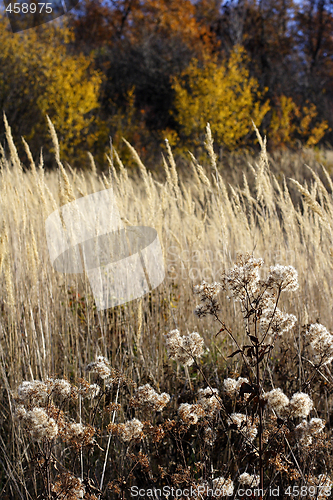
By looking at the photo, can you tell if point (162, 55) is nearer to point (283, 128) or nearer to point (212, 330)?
point (283, 128)

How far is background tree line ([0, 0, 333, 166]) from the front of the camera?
10.7 m

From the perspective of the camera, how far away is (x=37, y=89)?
10.7 meters

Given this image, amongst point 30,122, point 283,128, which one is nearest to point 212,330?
point 30,122

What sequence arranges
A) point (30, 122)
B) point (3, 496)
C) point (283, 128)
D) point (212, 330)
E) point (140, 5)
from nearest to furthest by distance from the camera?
point (3, 496) < point (212, 330) < point (30, 122) < point (283, 128) < point (140, 5)

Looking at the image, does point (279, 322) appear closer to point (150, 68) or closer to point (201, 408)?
point (201, 408)

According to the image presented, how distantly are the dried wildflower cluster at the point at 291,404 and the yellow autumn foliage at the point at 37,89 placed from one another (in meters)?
10.4

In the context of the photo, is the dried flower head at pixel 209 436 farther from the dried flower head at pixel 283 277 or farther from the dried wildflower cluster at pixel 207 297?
the dried flower head at pixel 283 277

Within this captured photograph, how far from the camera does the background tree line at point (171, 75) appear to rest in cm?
1071

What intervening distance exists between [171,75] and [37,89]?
228 inches

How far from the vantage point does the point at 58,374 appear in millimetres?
1717

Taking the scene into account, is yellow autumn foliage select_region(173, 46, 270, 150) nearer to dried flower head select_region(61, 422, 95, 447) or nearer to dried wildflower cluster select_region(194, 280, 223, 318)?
dried wildflower cluster select_region(194, 280, 223, 318)

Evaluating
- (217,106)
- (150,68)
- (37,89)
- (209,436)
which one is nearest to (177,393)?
(209,436)

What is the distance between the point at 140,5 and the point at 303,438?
884 inches

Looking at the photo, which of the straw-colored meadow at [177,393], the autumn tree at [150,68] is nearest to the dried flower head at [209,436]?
the straw-colored meadow at [177,393]
